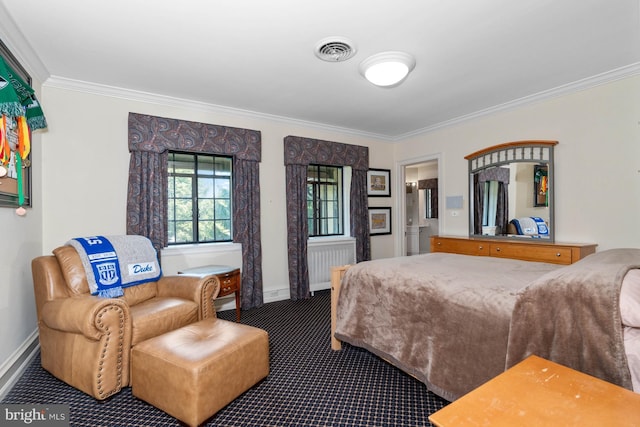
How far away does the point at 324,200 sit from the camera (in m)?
5.10

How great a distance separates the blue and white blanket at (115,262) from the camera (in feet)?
8.04

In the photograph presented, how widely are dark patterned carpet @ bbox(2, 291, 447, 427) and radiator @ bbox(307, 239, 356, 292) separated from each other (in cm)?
198

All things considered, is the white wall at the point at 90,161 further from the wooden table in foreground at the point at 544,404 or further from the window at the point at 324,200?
the wooden table in foreground at the point at 544,404

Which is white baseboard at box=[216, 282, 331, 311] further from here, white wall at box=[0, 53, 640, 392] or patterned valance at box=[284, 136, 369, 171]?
patterned valance at box=[284, 136, 369, 171]

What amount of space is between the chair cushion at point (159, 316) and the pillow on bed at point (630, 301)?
8.20 ft

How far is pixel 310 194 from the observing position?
16.3 feet

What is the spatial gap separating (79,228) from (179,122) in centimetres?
150

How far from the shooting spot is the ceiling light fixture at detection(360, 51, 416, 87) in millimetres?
2674

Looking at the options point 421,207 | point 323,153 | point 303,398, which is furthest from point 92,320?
point 421,207

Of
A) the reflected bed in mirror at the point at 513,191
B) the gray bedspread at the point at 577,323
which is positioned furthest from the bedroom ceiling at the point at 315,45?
the gray bedspread at the point at 577,323

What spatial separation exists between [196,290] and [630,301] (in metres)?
2.59

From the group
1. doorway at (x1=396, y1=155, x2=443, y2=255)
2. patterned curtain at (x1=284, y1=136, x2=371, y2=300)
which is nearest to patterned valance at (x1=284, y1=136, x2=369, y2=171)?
patterned curtain at (x1=284, y1=136, x2=371, y2=300)

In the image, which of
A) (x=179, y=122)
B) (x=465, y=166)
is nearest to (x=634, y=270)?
(x=465, y=166)

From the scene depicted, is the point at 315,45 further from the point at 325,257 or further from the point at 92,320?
the point at 325,257
